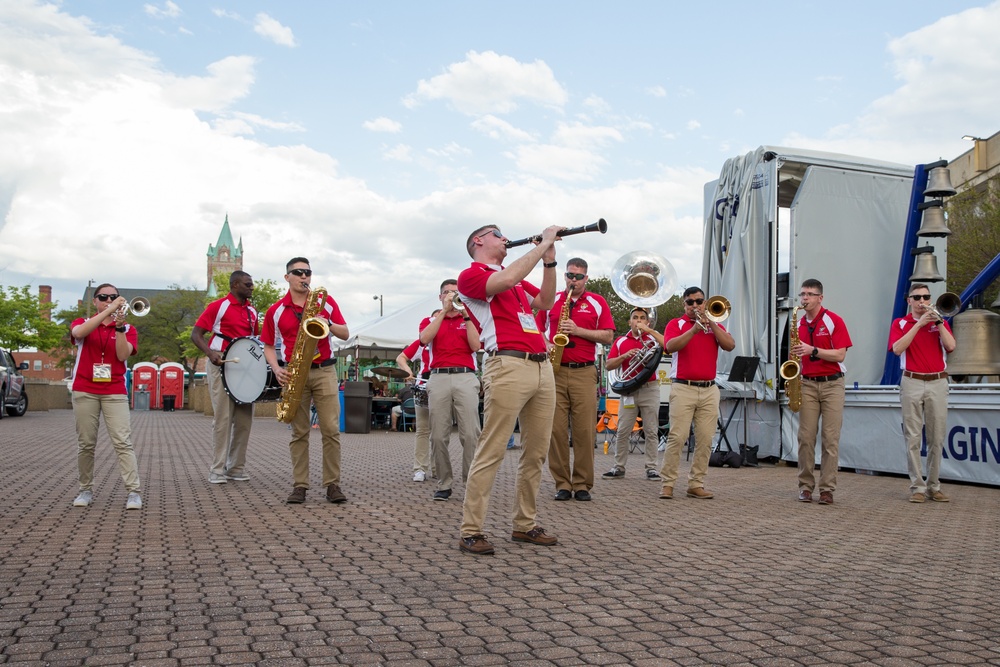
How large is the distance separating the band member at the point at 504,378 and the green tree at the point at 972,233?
1984cm

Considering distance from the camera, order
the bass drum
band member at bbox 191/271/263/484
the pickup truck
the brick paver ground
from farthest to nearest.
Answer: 1. the pickup truck
2. band member at bbox 191/271/263/484
3. the bass drum
4. the brick paver ground

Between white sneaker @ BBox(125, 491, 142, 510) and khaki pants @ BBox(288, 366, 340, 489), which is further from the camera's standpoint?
khaki pants @ BBox(288, 366, 340, 489)

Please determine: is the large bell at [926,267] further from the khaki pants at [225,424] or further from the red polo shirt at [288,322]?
the khaki pants at [225,424]

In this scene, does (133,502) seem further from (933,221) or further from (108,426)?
(933,221)

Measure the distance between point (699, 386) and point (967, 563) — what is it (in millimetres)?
3427

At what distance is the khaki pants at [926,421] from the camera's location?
891cm

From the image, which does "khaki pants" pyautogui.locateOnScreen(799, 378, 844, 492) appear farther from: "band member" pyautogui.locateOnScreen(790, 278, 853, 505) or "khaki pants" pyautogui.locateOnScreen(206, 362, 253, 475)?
"khaki pants" pyautogui.locateOnScreen(206, 362, 253, 475)

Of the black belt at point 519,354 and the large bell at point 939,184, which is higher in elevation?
the large bell at point 939,184

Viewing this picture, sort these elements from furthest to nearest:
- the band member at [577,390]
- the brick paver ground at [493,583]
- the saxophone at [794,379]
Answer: the saxophone at [794,379]
the band member at [577,390]
the brick paver ground at [493,583]

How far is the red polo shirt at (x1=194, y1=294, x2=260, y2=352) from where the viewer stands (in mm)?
9578

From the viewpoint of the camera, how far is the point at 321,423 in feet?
25.5

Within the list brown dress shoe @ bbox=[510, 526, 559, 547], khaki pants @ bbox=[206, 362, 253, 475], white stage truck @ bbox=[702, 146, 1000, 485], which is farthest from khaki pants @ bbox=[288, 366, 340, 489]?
white stage truck @ bbox=[702, 146, 1000, 485]

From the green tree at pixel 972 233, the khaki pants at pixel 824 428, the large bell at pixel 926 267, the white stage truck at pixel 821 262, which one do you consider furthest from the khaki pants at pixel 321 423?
the green tree at pixel 972 233

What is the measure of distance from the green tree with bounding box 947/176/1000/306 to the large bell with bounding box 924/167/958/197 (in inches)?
447
